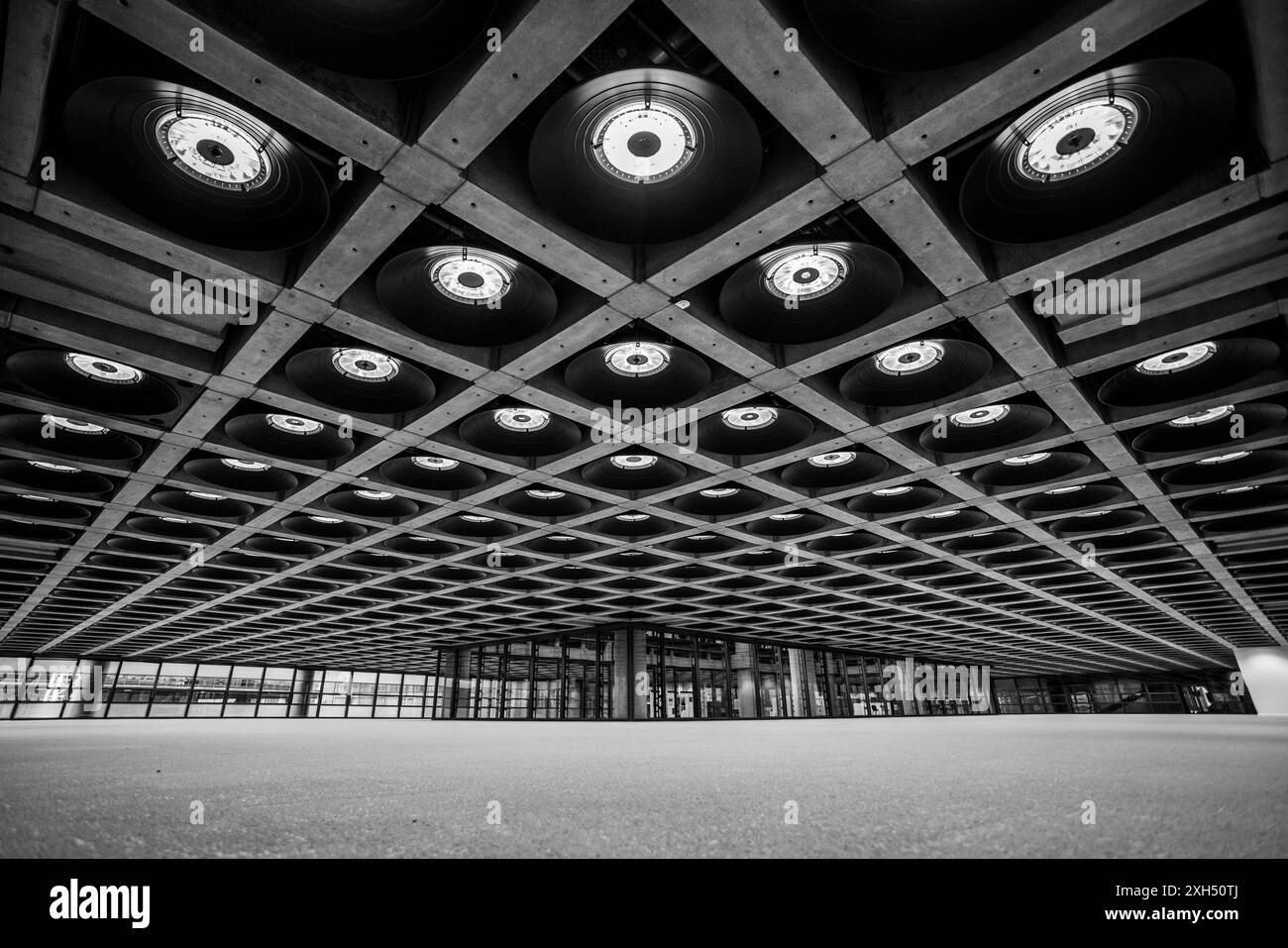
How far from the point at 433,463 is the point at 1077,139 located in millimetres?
12777

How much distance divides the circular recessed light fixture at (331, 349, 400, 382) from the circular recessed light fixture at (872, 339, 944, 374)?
8275 mm

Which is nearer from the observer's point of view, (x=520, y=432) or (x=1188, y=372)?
(x=1188, y=372)

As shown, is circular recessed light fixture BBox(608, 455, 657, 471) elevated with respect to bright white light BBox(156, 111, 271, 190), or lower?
A: lower

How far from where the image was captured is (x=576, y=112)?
205 inches

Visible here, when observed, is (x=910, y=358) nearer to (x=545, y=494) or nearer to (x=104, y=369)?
(x=545, y=494)

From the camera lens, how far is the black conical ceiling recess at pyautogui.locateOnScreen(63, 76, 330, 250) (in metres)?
5.04

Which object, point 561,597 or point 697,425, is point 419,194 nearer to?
point 697,425

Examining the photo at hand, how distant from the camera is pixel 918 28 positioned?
444cm

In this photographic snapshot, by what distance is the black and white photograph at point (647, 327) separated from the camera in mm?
2461

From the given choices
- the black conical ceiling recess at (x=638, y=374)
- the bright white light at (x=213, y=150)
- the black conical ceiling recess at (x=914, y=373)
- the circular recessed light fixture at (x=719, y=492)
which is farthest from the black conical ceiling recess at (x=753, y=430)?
the bright white light at (x=213, y=150)

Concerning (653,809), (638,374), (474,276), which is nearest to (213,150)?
(474,276)

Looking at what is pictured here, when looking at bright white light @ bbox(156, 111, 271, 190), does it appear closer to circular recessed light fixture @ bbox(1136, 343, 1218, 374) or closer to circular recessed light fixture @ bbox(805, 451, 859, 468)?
circular recessed light fixture @ bbox(805, 451, 859, 468)

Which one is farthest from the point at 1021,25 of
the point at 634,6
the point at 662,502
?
the point at 662,502

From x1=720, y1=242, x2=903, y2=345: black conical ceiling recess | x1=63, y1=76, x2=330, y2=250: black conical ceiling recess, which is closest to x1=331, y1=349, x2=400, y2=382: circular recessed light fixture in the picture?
x1=63, y1=76, x2=330, y2=250: black conical ceiling recess
